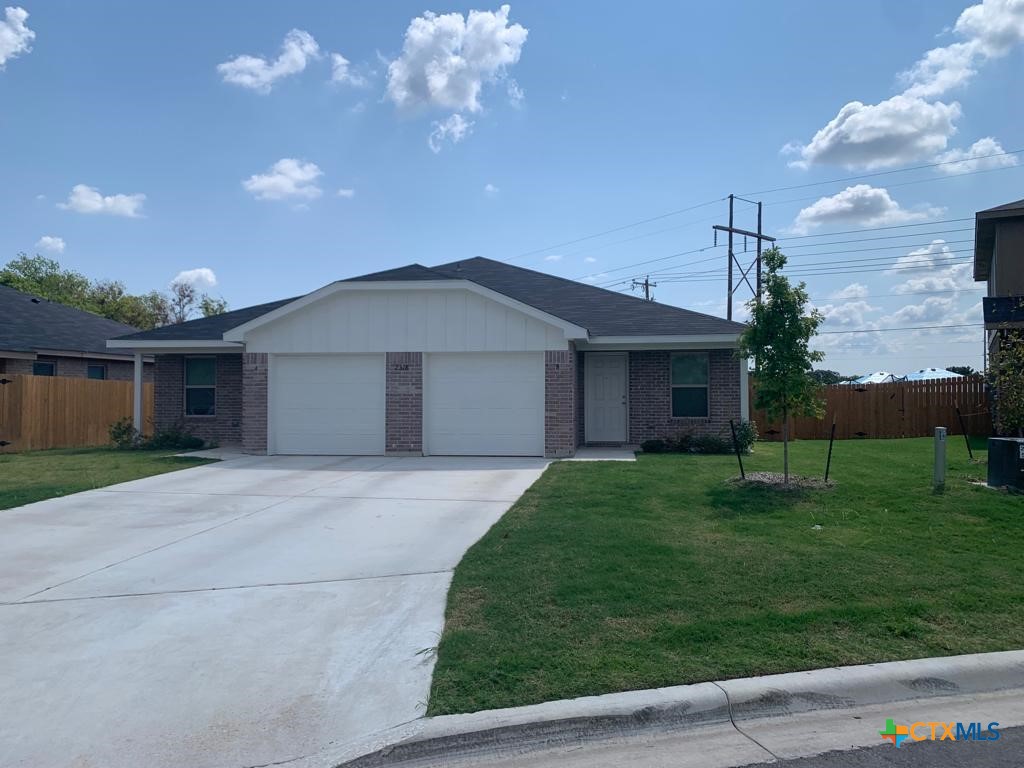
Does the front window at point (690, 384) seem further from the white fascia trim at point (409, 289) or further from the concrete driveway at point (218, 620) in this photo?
the concrete driveway at point (218, 620)

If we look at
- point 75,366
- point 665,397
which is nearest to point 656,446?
point 665,397

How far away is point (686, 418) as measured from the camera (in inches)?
698

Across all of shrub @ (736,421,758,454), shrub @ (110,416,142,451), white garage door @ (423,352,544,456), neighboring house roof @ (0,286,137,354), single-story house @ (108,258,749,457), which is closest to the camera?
single-story house @ (108,258,749,457)

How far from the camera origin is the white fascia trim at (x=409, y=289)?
609 inches

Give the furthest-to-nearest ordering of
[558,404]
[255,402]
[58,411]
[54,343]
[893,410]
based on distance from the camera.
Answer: [54,343]
[893,410]
[58,411]
[255,402]
[558,404]

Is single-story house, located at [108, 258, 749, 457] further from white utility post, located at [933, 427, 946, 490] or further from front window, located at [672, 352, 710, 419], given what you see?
white utility post, located at [933, 427, 946, 490]

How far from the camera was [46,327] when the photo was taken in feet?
81.7

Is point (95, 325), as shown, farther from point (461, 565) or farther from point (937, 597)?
point (937, 597)

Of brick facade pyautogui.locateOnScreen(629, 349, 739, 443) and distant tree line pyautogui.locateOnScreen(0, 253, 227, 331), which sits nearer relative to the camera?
brick facade pyautogui.locateOnScreen(629, 349, 739, 443)

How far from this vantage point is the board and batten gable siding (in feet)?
51.6

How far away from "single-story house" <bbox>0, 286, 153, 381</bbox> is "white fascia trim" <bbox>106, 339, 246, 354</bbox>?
98.7 inches

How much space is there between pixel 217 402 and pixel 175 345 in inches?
70.1

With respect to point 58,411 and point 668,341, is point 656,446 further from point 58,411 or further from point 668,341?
point 58,411

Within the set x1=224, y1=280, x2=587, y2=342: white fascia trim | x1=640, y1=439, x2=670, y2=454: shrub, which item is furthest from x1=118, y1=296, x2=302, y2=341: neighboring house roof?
x1=640, y1=439, x2=670, y2=454: shrub
